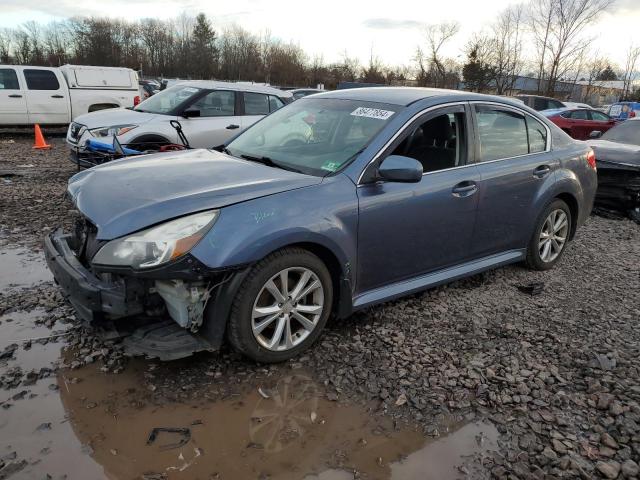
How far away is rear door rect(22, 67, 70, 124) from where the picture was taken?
13.7m

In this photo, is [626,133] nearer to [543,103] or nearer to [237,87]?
[237,87]

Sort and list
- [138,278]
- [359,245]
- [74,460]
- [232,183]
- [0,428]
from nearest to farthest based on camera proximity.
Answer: [74,460]
[0,428]
[138,278]
[232,183]
[359,245]

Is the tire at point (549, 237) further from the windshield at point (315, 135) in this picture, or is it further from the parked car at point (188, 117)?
the parked car at point (188, 117)

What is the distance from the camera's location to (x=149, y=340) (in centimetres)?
287

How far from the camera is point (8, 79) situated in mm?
13469

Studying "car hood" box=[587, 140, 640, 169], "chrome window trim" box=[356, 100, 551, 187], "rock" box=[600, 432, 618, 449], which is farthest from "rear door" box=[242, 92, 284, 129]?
"rock" box=[600, 432, 618, 449]

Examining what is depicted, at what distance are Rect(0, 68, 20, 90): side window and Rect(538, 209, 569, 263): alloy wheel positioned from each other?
13.8 meters

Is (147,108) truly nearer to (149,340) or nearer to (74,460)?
(149,340)

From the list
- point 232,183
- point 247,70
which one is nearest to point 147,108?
point 232,183

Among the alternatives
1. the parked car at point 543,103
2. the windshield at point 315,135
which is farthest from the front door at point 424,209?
the parked car at point 543,103

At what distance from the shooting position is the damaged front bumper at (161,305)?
2803mm

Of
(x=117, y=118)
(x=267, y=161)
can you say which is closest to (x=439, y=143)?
(x=267, y=161)

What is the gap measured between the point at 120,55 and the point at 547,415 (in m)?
64.5

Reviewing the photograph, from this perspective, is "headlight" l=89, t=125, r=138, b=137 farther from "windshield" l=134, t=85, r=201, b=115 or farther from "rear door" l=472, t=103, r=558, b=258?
"rear door" l=472, t=103, r=558, b=258
